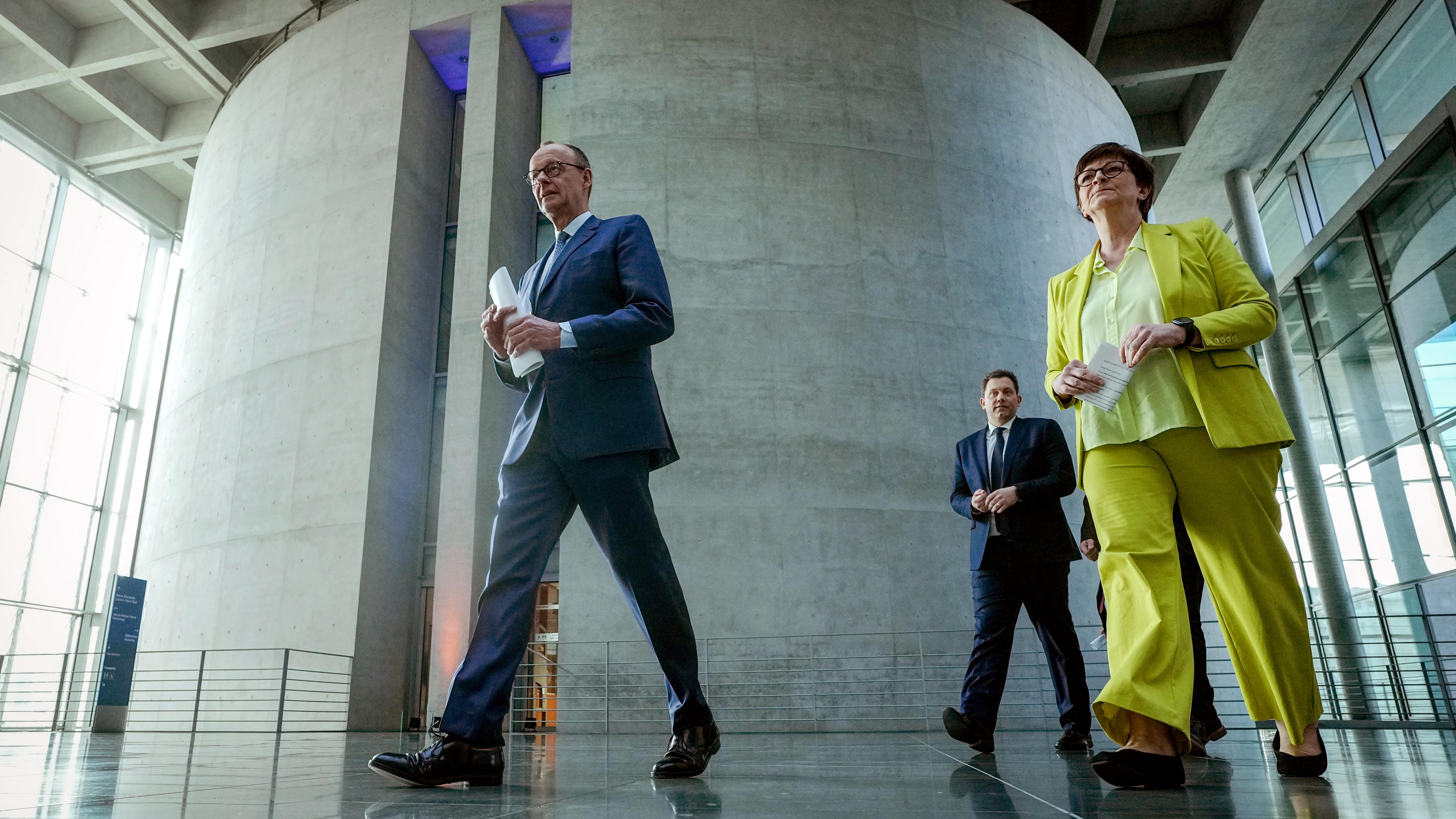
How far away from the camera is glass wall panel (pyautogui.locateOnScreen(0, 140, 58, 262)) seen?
15.2 m

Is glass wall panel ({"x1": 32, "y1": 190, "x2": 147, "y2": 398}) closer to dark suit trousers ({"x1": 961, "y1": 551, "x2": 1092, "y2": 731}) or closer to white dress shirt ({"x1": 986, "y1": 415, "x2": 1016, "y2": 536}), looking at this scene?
white dress shirt ({"x1": 986, "y1": 415, "x2": 1016, "y2": 536})

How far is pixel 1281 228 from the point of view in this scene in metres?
15.3

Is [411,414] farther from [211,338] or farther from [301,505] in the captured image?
[211,338]

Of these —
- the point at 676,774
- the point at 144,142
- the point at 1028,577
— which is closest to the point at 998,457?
the point at 1028,577

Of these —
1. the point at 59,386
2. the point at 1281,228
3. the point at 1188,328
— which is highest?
the point at 1281,228

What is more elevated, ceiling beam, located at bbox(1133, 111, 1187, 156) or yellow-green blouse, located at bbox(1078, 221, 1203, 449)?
ceiling beam, located at bbox(1133, 111, 1187, 156)

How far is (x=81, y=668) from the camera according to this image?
57.1 ft

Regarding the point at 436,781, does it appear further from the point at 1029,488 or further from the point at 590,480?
the point at 1029,488

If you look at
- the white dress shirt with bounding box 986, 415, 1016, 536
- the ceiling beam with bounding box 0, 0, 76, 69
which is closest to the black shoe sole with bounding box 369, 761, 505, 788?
the white dress shirt with bounding box 986, 415, 1016, 536

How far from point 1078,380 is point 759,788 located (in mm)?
1257

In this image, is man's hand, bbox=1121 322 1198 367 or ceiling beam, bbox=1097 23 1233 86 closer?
man's hand, bbox=1121 322 1198 367

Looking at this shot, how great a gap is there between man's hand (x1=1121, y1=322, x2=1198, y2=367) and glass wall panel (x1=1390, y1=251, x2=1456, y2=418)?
1020 cm

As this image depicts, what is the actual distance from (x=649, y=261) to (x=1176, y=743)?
1803 mm

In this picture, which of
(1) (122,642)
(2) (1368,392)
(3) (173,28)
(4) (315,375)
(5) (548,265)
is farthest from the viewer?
(3) (173,28)
